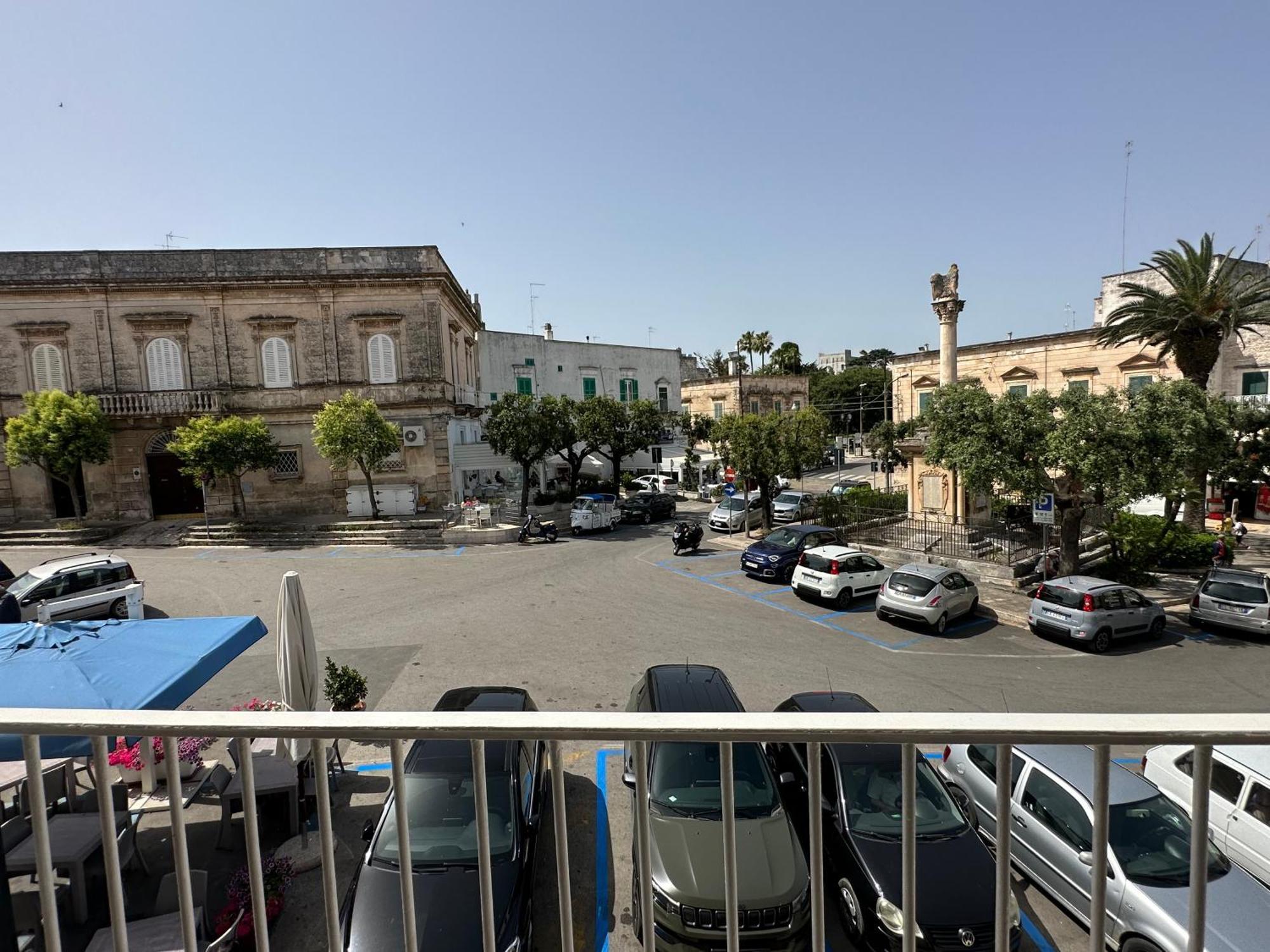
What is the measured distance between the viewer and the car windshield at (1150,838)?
473cm

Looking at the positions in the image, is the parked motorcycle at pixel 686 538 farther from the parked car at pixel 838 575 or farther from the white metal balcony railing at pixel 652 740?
the white metal balcony railing at pixel 652 740

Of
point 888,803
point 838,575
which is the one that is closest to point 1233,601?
point 838,575

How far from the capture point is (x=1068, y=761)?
583 cm

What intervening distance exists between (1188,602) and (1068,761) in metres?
13.7

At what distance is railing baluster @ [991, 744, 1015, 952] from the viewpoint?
5.33 feet

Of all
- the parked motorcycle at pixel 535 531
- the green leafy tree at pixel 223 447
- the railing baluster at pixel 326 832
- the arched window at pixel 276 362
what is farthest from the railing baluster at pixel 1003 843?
the arched window at pixel 276 362

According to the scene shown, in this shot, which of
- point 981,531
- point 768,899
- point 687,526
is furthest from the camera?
point 687,526

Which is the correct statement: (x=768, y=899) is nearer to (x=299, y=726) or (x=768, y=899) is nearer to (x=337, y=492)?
(x=299, y=726)

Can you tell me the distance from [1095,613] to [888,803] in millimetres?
9809

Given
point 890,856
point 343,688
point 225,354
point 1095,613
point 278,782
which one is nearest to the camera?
point 890,856

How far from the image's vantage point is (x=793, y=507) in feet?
88.6

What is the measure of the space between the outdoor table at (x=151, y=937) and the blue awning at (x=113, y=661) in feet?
4.29

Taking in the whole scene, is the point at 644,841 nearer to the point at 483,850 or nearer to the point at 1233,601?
the point at 483,850

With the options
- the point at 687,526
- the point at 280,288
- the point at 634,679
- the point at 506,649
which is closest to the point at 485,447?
the point at 280,288
